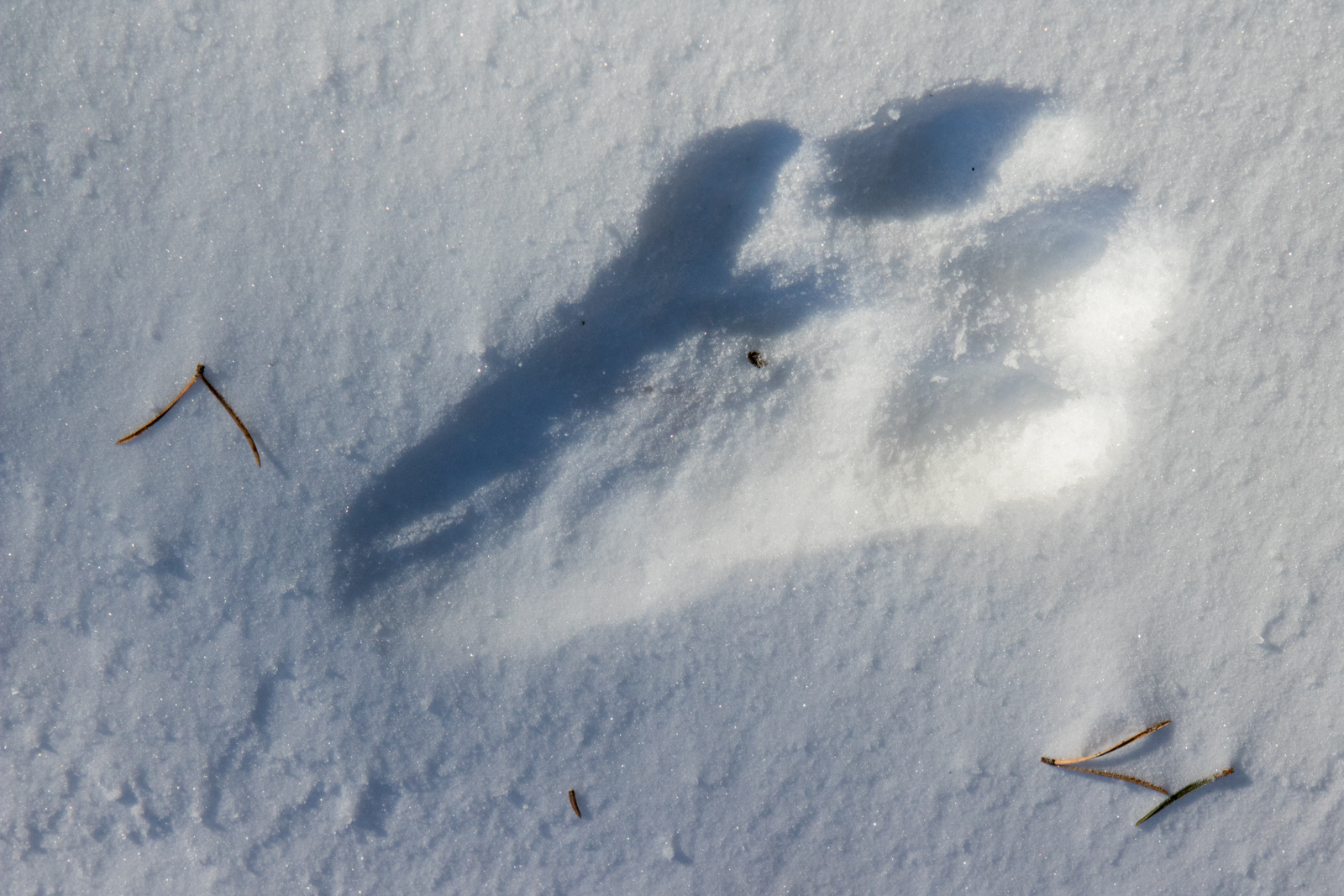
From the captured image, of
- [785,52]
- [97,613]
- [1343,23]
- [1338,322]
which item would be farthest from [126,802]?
[1343,23]

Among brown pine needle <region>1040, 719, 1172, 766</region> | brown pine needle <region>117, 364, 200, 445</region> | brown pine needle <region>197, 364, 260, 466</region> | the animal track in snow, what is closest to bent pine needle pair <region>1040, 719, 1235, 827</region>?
brown pine needle <region>1040, 719, 1172, 766</region>

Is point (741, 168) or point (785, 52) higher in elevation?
point (785, 52)

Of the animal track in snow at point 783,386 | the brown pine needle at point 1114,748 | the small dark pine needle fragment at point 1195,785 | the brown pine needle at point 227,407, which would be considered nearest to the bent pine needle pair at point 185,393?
the brown pine needle at point 227,407

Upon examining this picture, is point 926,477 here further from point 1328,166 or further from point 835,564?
point 1328,166

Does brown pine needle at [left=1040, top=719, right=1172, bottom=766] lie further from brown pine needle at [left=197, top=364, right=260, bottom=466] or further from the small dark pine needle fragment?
brown pine needle at [left=197, top=364, right=260, bottom=466]

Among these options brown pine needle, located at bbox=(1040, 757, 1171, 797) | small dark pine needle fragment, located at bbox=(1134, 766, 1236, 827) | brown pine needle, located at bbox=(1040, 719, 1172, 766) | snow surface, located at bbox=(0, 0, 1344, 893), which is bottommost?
small dark pine needle fragment, located at bbox=(1134, 766, 1236, 827)

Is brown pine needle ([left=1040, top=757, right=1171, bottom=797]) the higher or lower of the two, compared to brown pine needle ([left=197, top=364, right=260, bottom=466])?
lower

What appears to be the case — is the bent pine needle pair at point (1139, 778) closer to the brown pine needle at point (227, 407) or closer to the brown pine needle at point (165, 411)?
the brown pine needle at point (227, 407)

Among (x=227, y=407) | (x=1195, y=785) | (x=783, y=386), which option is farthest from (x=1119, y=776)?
(x=227, y=407)
